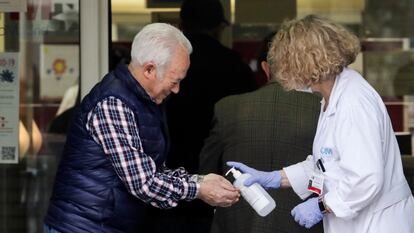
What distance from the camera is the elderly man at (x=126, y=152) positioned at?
3.41m

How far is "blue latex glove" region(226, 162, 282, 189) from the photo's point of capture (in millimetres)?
3587

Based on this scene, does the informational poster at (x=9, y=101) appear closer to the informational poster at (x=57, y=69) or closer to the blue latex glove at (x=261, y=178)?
the informational poster at (x=57, y=69)

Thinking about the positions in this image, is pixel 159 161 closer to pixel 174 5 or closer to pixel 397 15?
pixel 174 5

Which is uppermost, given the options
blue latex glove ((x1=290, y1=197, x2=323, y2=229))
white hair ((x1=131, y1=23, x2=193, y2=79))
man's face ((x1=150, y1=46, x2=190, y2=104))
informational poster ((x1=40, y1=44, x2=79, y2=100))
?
white hair ((x1=131, y1=23, x2=193, y2=79))

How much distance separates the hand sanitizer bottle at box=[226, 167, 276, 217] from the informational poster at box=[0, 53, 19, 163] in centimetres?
212

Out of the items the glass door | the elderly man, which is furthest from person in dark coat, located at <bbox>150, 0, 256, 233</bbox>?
the elderly man

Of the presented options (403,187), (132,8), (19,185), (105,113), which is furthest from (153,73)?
(19,185)

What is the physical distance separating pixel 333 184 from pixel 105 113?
85cm

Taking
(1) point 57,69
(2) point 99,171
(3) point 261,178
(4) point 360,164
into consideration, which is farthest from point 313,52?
(1) point 57,69

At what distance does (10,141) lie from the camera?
17.6 ft

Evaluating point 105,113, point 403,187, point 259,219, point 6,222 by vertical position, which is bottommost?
point 6,222

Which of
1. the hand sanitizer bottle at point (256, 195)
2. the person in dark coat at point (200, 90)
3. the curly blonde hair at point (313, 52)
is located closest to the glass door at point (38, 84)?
the person in dark coat at point (200, 90)

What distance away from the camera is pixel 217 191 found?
11.6 feet

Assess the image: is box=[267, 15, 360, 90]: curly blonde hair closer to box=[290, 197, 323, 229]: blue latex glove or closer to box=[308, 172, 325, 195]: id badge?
box=[308, 172, 325, 195]: id badge
